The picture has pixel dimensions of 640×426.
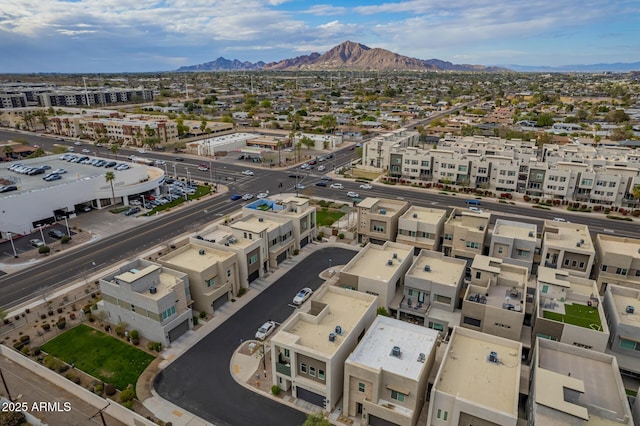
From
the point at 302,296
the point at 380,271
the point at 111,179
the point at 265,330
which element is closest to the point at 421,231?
the point at 380,271

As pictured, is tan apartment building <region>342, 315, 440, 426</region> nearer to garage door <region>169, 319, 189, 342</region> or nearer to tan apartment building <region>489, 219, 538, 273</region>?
garage door <region>169, 319, 189, 342</region>

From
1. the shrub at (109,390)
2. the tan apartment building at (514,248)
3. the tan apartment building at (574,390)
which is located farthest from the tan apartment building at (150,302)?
the tan apartment building at (514,248)

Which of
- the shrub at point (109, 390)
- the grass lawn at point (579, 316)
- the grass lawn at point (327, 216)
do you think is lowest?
the shrub at point (109, 390)

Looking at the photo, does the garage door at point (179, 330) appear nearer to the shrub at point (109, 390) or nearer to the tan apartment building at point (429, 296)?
the shrub at point (109, 390)

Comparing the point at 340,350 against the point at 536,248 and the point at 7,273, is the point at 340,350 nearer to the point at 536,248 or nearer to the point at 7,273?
the point at 536,248

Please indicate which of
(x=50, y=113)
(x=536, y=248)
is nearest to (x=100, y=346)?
(x=536, y=248)
